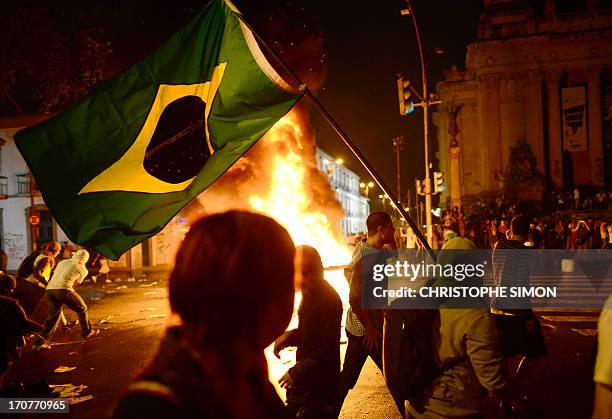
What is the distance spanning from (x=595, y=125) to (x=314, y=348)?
1652 inches

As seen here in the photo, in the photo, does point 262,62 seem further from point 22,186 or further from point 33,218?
point 22,186

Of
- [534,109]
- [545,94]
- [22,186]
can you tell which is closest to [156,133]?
[22,186]

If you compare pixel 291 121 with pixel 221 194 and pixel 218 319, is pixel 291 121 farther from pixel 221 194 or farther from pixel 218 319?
pixel 218 319

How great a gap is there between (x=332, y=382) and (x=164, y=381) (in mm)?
2575

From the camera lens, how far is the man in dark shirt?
3400mm

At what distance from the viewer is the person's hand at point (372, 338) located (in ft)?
15.0

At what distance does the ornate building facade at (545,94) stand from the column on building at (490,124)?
78 millimetres

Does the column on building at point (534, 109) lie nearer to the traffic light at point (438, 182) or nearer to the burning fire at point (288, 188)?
the traffic light at point (438, 182)

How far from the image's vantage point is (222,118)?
12.0ft

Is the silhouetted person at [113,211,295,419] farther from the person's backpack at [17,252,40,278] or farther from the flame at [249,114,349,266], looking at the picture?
the flame at [249,114,349,266]

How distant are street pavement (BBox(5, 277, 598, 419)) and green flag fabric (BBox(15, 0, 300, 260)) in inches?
43.4

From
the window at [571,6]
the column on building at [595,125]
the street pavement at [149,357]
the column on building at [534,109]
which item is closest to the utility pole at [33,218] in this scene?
the street pavement at [149,357]

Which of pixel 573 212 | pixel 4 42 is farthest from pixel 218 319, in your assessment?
pixel 573 212

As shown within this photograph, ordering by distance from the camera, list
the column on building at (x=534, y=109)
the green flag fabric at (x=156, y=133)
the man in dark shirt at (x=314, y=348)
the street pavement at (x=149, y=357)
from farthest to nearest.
Result: the column on building at (x=534, y=109), the street pavement at (x=149, y=357), the man in dark shirt at (x=314, y=348), the green flag fabric at (x=156, y=133)
